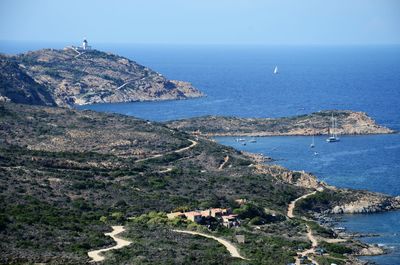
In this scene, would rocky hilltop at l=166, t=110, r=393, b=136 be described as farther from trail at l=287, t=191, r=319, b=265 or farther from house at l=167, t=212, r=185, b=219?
house at l=167, t=212, r=185, b=219

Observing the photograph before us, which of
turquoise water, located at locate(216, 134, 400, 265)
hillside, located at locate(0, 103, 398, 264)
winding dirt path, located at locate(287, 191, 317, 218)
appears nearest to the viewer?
hillside, located at locate(0, 103, 398, 264)

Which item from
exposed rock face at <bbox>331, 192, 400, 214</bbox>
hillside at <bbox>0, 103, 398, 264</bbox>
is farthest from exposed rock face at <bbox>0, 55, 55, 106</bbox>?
exposed rock face at <bbox>331, 192, 400, 214</bbox>

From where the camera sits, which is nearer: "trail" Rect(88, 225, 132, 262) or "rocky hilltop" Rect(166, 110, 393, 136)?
"trail" Rect(88, 225, 132, 262)

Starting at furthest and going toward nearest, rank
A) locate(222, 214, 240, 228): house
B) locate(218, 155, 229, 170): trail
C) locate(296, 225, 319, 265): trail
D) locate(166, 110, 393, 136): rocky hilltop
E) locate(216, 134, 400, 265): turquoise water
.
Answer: locate(166, 110, 393, 136): rocky hilltop, locate(218, 155, 229, 170): trail, locate(216, 134, 400, 265): turquoise water, locate(222, 214, 240, 228): house, locate(296, 225, 319, 265): trail

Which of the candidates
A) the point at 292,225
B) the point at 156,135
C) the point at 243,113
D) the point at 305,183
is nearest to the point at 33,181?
the point at 292,225

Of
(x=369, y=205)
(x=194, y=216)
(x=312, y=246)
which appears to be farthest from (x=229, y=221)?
(x=369, y=205)

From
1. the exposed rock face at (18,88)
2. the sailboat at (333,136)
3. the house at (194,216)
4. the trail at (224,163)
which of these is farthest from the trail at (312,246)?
the exposed rock face at (18,88)

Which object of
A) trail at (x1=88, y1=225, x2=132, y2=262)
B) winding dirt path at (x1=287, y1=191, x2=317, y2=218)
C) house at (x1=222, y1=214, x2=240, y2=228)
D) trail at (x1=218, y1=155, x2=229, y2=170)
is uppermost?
trail at (x1=88, y1=225, x2=132, y2=262)
